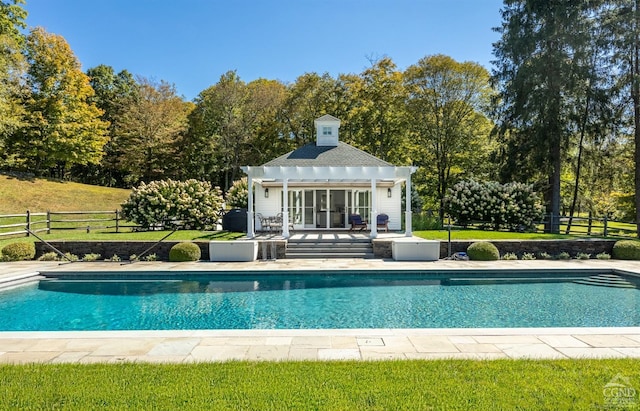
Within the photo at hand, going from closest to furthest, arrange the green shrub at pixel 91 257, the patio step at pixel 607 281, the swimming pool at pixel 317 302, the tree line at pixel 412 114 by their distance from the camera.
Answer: the swimming pool at pixel 317 302, the patio step at pixel 607 281, the green shrub at pixel 91 257, the tree line at pixel 412 114

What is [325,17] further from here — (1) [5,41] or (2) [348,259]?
(1) [5,41]

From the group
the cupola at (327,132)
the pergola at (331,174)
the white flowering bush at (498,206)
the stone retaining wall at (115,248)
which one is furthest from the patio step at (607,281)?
the cupola at (327,132)

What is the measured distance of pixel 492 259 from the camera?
40.2ft

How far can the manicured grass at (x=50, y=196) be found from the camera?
23906mm

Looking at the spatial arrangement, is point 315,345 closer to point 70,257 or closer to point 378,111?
point 70,257

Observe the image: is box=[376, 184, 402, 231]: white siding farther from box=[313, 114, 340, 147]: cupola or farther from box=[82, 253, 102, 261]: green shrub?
box=[82, 253, 102, 261]: green shrub

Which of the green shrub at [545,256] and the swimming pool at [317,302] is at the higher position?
the green shrub at [545,256]

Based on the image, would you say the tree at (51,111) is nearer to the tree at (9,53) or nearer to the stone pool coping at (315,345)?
the tree at (9,53)

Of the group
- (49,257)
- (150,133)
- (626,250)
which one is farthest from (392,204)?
(150,133)

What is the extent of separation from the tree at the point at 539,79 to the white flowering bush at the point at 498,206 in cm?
148

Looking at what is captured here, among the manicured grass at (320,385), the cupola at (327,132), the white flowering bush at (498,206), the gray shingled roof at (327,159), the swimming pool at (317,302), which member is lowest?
the swimming pool at (317,302)

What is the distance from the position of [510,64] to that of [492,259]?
576 inches

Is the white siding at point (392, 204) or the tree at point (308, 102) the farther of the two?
the tree at point (308, 102)

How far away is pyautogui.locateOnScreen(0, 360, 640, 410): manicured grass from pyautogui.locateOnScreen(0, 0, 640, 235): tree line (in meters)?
19.3
